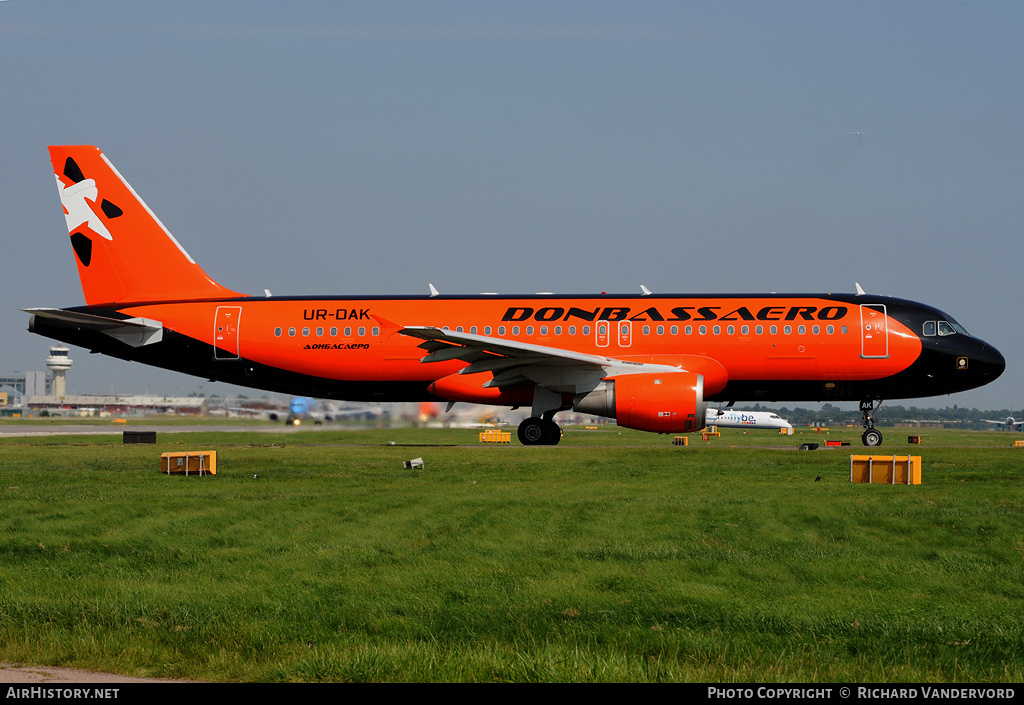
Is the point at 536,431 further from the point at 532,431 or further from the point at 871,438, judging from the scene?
the point at 871,438

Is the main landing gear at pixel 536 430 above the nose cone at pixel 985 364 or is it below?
below

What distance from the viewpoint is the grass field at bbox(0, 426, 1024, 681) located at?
8.64m

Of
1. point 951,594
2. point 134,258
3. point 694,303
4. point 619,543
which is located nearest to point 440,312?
point 694,303

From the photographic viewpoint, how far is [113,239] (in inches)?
1330

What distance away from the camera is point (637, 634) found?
9430 mm

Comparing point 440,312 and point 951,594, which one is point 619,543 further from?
point 440,312

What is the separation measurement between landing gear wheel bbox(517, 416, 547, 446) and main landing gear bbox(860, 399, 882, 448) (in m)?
10.4

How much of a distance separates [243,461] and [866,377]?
60.6 feet

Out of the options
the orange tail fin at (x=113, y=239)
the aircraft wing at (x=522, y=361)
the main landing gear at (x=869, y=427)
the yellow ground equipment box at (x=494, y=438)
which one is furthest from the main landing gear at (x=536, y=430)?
the orange tail fin at (x=113, y=239)

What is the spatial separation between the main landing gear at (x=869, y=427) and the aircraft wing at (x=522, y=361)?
284 inches

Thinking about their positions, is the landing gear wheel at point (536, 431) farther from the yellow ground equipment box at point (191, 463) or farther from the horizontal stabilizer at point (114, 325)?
the horizontal stabilizer at point (114, 325)

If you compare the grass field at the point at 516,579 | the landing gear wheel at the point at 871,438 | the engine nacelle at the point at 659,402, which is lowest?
the grass field at the point at 516,579

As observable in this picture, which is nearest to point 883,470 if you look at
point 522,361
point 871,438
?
point 522,361

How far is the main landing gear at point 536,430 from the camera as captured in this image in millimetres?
31391
